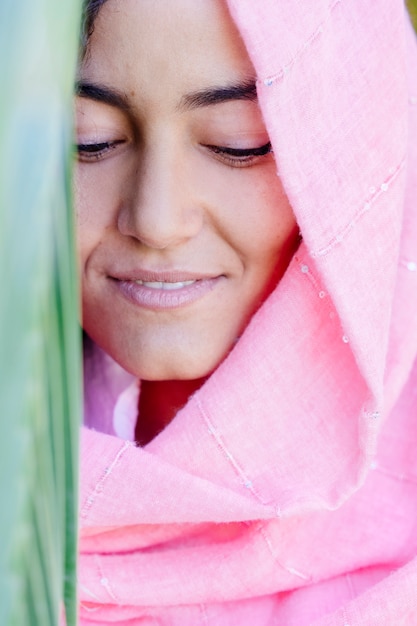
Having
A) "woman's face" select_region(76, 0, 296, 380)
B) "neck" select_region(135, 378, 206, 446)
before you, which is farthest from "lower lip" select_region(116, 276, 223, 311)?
"neck" select_region(135, 378, 206, 446)

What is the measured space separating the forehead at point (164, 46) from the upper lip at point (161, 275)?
18 centimetres

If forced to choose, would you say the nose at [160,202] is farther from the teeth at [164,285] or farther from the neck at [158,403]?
the neck at [158,403]

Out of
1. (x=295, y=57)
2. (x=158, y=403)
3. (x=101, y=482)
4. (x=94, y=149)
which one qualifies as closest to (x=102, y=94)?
(x=94, y=149)

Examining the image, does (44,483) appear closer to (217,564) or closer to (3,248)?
(3,248)

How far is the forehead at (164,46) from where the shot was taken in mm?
806

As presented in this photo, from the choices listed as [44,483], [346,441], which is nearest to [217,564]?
[346,441]

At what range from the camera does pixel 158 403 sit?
121cm

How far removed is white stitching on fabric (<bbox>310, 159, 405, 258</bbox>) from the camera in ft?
2.88

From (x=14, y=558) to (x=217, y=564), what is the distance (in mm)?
693

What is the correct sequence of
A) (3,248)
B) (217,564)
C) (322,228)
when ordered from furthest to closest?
(217,564) < (322,228) < (3,248)

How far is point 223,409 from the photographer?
3.16ft

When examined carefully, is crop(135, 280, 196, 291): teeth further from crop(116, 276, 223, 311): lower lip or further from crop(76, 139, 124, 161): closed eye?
crop(76, 139, 124, 161): closed eye

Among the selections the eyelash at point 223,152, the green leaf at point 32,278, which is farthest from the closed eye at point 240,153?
the green leaf at point 32,278

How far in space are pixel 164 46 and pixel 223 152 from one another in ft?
0.38
